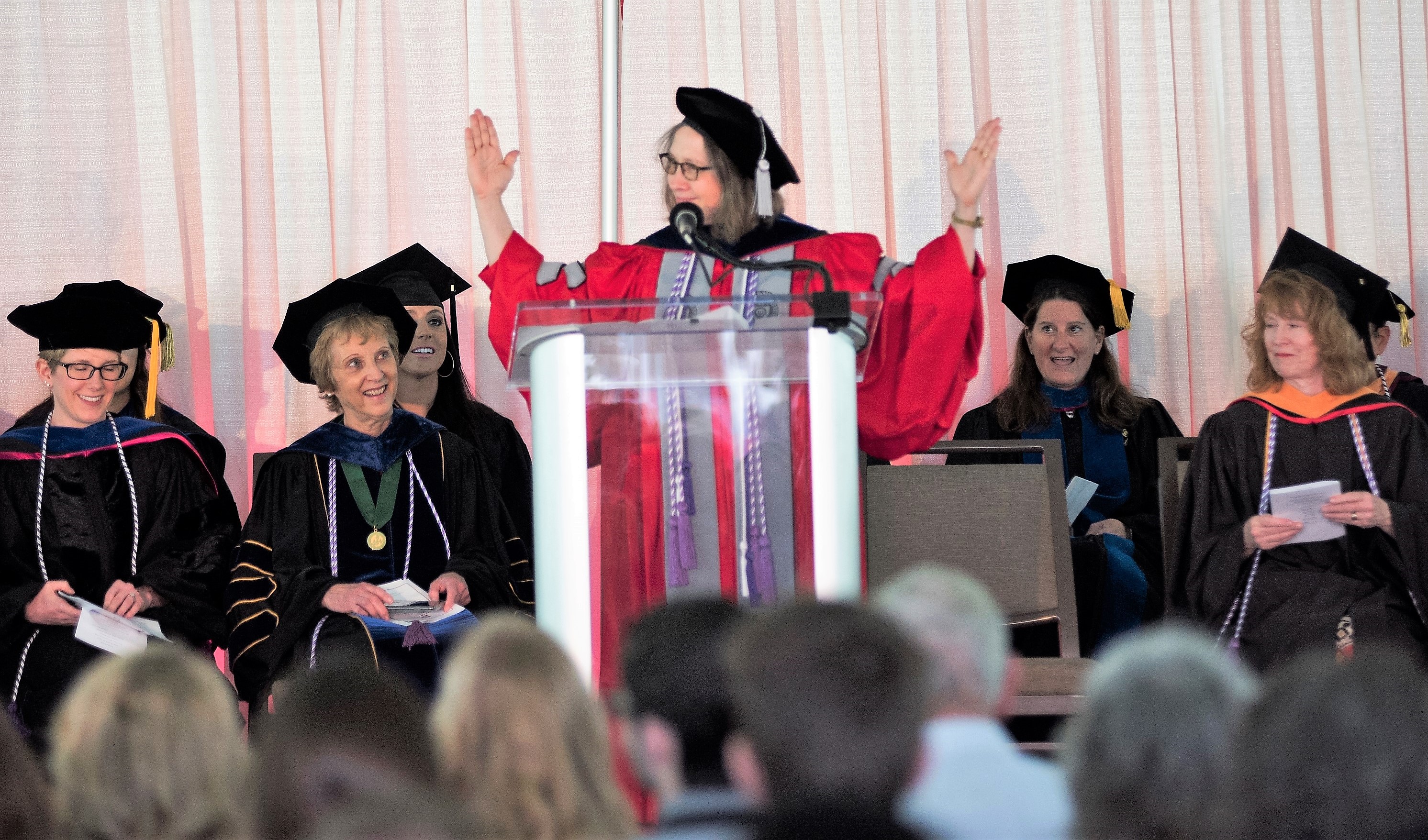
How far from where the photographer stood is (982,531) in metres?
4.43

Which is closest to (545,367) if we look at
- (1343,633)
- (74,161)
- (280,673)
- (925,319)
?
(925,319)

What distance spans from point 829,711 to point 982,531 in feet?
9.73

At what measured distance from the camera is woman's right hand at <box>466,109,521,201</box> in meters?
3.78

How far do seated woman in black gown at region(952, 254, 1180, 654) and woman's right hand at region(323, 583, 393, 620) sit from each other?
2127mm

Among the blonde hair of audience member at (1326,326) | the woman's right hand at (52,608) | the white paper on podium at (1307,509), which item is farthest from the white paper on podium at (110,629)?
the blonde hair of audience member at (1326,326)

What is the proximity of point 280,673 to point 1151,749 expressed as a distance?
2904mm

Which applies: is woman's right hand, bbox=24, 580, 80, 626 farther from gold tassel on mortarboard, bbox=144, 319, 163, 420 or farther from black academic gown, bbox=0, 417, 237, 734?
gold tassel on mortarboard, bbox=144, 319, 163, 420

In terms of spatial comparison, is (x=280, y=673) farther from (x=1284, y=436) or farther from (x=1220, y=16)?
(x=1220, y=16)

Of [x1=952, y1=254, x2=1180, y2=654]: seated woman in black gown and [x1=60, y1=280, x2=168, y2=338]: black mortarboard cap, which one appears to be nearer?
[x1=60, y1=280, x2=168, y2=338]: black mortarboard cap

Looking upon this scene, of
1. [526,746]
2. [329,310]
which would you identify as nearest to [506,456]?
[329,310]

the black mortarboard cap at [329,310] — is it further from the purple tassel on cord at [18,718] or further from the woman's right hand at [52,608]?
the purple tassel on cord at [18,718]

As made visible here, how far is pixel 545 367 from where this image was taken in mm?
2686

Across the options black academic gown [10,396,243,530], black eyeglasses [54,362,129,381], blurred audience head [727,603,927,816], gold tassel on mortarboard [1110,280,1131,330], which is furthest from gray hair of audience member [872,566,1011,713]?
gold tassel on mortarboard [1110,280,1131,330]

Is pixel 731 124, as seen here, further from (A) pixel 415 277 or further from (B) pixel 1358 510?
(B) pixel 1358 510
